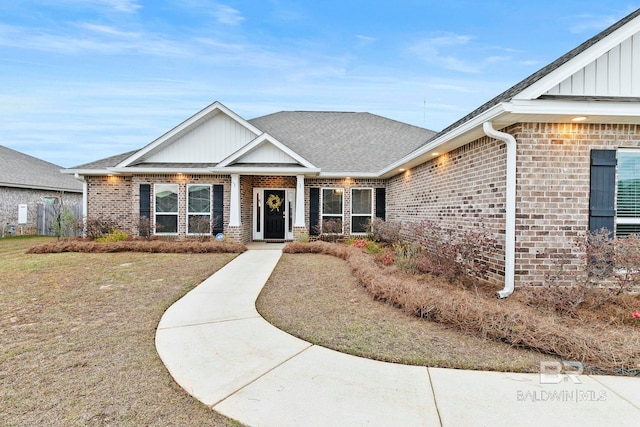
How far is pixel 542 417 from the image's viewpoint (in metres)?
2.23

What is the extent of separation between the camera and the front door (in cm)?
1408

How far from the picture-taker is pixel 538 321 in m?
3.59

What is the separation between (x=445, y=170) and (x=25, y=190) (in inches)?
886

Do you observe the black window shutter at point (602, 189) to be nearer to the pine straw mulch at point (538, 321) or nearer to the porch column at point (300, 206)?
the pine straw mulch at point (538, 321)

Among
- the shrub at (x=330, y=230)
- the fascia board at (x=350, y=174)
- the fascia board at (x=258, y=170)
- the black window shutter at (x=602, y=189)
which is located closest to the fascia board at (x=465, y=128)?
the black window shutter at (x=602, y=189)

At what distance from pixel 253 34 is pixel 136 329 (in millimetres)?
18260

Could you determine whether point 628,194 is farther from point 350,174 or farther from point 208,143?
point 208,143

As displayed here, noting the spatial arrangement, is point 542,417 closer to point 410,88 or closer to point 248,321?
point 248,321

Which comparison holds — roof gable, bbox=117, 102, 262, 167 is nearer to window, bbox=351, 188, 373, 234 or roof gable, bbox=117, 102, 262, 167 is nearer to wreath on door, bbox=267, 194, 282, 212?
wreath on door, bbox=267, 194, 282, 212

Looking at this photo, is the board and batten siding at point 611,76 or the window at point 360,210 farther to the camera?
the window at point 360,210

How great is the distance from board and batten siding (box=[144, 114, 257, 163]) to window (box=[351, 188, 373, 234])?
4907 mm

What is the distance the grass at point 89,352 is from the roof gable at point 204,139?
680 cm

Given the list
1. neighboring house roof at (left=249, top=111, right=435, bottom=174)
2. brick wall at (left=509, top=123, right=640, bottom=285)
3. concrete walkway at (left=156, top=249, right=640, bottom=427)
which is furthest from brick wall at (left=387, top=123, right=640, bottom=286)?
neighboring house roof at (left=249, top=111, right=435, bottom=174)

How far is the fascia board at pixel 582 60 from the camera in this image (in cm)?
500
